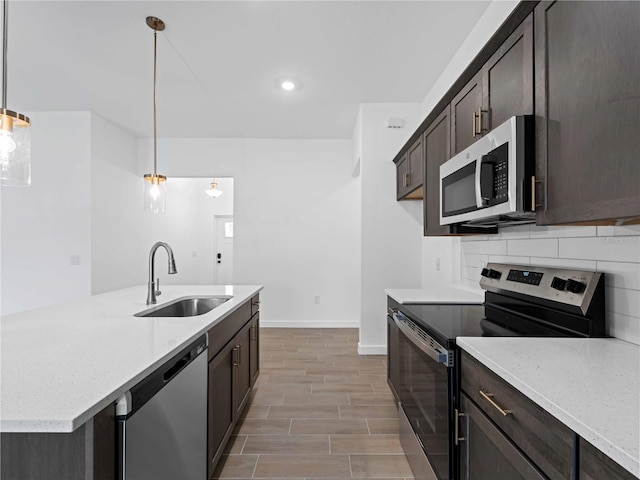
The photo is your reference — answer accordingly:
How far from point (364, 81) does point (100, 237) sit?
3.74 meters

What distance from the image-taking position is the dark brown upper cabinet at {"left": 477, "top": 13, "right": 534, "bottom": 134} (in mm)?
1307

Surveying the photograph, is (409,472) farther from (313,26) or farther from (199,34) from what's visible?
(199,34)

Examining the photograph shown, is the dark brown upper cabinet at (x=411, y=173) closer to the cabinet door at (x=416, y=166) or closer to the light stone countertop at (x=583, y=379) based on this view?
the cabinet door at (x=416, y=166)

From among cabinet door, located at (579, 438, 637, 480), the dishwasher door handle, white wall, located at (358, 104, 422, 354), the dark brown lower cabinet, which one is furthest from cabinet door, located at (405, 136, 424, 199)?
cabinet door, located at (579, 438, 637, 480)

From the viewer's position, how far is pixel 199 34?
266 cm

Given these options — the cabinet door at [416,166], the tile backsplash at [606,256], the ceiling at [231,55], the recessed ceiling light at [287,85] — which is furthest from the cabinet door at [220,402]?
the recessed ceiling light at [287,85]

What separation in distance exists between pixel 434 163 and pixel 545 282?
1.24 metres

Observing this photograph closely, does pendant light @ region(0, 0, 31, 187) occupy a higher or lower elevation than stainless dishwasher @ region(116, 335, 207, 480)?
higher

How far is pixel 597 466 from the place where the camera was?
2.20 ft

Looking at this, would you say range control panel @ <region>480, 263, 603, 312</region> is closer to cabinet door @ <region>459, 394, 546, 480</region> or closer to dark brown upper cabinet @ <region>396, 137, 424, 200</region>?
cabinet door @ <region>459, 394, 546, 480</region>

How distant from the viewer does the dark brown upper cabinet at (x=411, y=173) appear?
9.64 ft

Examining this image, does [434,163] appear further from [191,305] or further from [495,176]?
[191,305]

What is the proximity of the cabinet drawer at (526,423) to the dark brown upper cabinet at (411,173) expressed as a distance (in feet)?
6.49

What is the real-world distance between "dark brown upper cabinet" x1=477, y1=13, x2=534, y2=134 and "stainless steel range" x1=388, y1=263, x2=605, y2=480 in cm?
71
